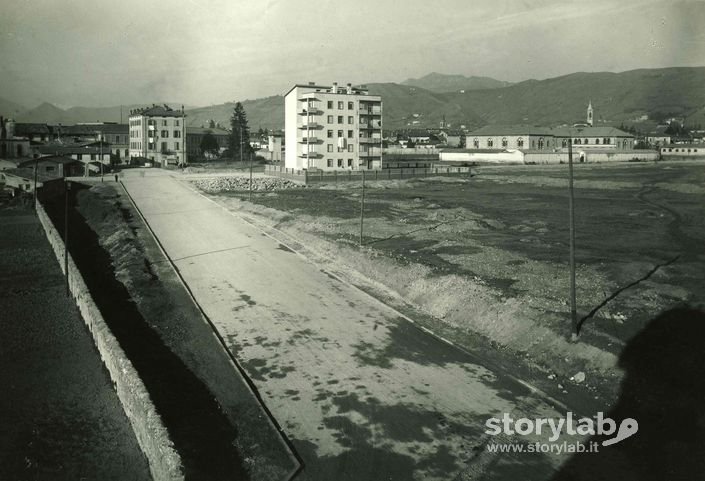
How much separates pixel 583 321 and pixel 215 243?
70.0 ft

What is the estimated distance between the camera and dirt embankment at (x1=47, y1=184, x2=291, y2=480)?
416 inches

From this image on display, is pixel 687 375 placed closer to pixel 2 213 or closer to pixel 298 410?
pixel 298 410

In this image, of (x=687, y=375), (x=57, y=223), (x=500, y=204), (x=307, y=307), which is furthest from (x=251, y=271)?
(x=500, y=204)

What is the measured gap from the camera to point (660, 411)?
12164 millimetres

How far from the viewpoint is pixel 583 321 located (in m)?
16.8

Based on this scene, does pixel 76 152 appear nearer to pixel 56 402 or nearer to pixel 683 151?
pixel 56 402

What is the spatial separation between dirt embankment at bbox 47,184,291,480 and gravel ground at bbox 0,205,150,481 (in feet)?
3.24

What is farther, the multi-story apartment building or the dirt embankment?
the multi-story apartment building

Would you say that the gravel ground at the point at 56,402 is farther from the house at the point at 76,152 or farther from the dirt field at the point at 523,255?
the house at the point at 76,152

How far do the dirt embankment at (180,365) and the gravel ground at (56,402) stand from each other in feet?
3.24

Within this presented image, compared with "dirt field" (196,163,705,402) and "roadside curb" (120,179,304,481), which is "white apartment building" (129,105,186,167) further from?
"roadside curb" (120,179,304,481)

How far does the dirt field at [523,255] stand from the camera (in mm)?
16766

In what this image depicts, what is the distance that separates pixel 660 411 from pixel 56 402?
13795 mm

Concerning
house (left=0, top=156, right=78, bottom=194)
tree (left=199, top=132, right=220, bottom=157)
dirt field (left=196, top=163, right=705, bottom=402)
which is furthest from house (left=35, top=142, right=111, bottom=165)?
dirt field (left=196, top=163, right=705, bottom=402)
